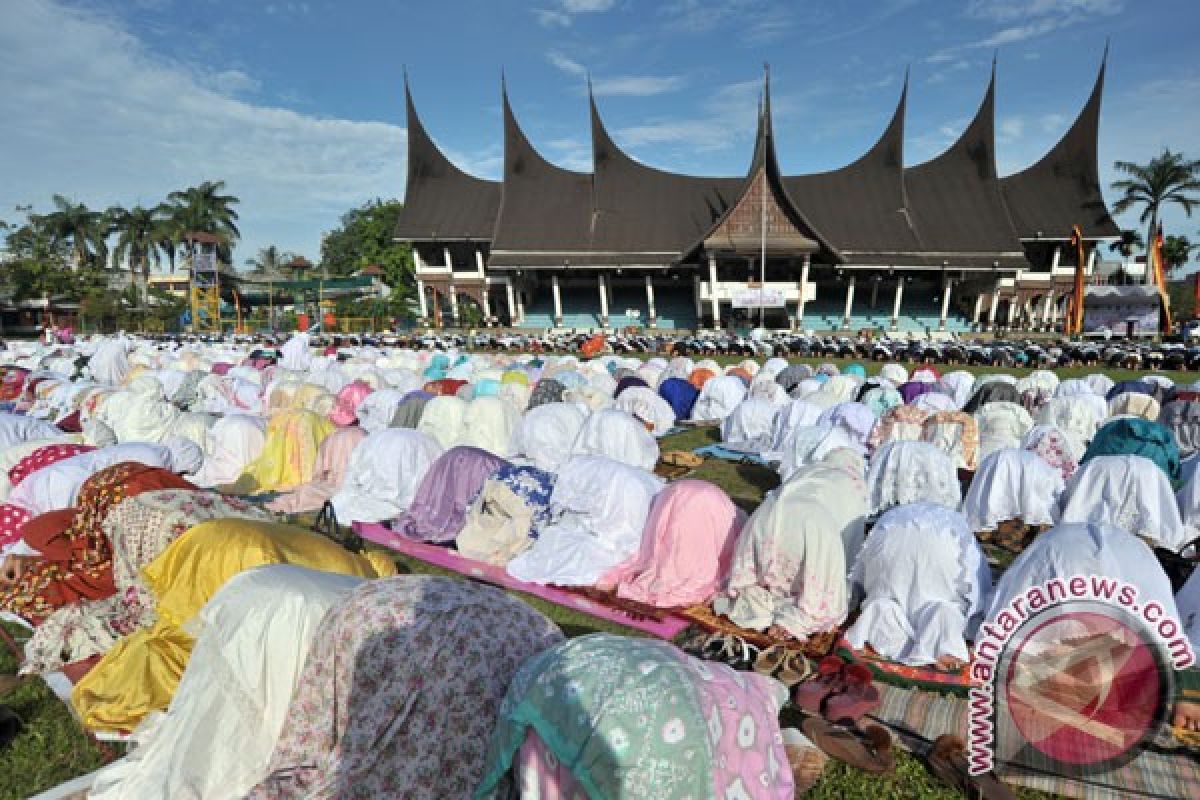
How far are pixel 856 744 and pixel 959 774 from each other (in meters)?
0.43

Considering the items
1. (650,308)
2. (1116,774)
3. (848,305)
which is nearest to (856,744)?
(1116,774)

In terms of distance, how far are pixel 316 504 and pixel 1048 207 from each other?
33745mm

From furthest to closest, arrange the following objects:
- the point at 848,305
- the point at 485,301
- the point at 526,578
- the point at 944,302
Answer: the point at 485,301 → the point at 848,305 → the point at 944,302 → the point at 526,578

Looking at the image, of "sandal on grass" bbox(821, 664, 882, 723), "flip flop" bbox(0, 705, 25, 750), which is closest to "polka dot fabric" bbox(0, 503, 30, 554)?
"flip flop" bbox(0, 705, 25, 750)

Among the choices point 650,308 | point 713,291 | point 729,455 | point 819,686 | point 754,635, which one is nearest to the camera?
point 819,686

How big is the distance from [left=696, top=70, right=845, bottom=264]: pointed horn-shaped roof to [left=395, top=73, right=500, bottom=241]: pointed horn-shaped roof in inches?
436

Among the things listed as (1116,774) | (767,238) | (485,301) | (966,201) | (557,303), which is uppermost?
(966,201)

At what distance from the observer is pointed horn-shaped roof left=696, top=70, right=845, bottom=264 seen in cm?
2661

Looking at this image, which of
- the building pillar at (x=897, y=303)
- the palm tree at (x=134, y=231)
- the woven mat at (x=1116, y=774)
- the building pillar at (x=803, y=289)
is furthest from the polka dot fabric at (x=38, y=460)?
the palm tree at (x=134, y=231)

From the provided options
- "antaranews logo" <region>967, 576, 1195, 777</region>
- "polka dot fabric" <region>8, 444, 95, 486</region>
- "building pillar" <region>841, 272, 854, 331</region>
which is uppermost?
"building pillar" <region>841, 272, 854, 331</region>

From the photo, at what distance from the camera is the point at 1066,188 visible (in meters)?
31.1

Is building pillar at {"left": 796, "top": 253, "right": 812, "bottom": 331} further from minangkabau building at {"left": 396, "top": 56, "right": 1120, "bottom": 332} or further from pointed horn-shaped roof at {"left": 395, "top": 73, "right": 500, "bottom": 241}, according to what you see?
pointed horn-shaped roof at {"left": 395, "top": 73, "right": 500, "bottom": 241}

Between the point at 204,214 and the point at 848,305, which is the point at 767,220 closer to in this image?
the point at 848,305

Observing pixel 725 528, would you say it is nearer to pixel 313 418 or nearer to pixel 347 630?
pixel 347 630
